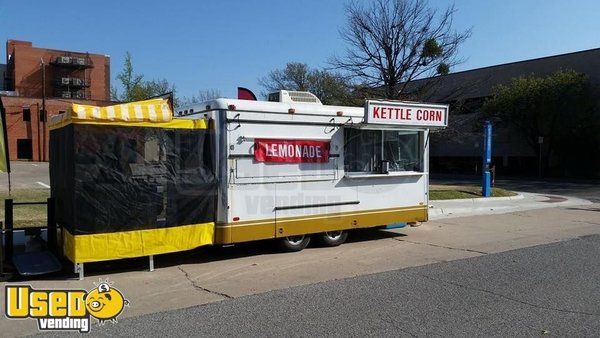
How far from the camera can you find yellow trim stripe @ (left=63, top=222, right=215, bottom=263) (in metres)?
7.20

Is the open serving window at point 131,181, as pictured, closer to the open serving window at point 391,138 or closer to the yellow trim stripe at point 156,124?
the yellow trim stripe at point 156,124

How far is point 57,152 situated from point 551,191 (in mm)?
23400

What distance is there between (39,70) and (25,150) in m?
25.4

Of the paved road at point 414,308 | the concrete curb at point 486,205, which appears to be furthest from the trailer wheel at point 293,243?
the concrete curb at point 486,205

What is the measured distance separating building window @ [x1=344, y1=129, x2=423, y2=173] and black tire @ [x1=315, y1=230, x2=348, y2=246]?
4.09 ft

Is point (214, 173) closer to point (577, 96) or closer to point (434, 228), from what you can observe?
point (434, 228)

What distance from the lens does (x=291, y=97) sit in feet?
31.0

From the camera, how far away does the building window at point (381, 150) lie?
1000cm

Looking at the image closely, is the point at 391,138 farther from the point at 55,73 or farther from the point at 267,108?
the point at 55,73

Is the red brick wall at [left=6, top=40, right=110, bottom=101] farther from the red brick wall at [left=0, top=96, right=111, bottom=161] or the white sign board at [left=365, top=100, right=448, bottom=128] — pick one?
the white sign board at [left=365, top=100, right=448, bottom=128]

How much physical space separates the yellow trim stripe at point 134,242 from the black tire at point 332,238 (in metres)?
2.34

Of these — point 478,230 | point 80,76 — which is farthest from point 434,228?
point 80,76

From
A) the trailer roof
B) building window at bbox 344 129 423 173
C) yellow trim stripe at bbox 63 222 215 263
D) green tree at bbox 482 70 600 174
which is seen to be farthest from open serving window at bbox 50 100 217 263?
green tree at bbox 482 70 600 174

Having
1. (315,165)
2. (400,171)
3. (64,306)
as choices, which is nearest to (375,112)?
(315,165)
